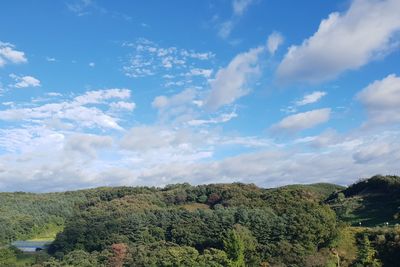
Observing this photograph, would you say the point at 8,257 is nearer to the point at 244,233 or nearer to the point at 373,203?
the point at 244,233

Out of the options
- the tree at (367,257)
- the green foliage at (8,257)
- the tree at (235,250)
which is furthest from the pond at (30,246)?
the tree at (367,257)

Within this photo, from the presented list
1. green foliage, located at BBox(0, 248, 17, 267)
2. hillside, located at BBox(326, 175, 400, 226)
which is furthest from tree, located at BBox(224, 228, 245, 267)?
green foliage, located at BBox(0, 248, 17, 267)

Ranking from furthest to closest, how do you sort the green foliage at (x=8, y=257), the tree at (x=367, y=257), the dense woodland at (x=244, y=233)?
the green foliage at (x=8, y=257) → the dense woodland at (x=244, y=233) → the tree at (x=367, y=257)

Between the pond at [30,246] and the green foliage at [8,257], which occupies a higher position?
the pond at [30,246]

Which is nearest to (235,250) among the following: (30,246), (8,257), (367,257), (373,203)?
(367,257)

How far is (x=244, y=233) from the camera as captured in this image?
7762cm

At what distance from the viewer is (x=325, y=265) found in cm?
6581

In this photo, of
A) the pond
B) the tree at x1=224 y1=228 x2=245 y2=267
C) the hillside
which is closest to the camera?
the tree at x1=224 y1=228 x2=245 y2=267

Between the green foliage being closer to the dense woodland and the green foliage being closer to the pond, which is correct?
the dense woodland

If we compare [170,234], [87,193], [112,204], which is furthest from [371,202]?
[87,193]

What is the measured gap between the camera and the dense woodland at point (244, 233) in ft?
229

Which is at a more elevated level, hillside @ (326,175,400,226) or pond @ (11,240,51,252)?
hillside @ (326,175,400,226)

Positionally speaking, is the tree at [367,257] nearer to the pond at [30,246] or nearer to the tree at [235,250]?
the tree at [235,250]

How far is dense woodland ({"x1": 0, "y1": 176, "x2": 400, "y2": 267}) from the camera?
229ft
